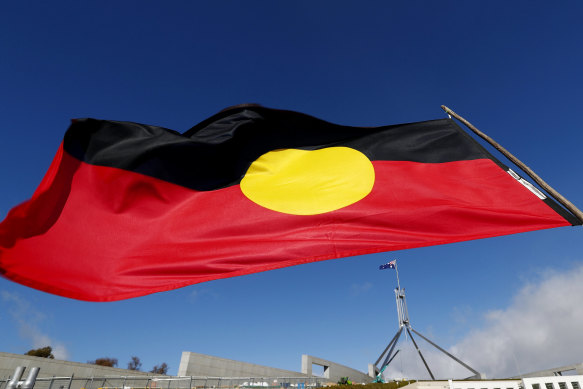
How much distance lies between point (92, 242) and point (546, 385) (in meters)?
7.53

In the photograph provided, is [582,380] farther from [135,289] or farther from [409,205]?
[135,289]

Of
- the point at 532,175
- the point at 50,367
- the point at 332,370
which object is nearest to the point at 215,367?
the point at 50,367

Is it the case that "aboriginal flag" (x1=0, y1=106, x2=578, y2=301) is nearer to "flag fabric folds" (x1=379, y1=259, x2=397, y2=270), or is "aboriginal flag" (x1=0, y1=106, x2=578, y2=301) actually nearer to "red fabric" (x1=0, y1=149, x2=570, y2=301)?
"red fabric" (x1=0, y1=149, x2=570, y2=301)

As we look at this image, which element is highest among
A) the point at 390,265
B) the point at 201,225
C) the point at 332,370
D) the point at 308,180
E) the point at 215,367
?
the point at 390,265

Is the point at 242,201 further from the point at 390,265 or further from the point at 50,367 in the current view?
the point at 50,367

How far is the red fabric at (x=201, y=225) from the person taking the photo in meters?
4.20

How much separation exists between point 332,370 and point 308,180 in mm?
38578

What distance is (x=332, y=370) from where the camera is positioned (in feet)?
128

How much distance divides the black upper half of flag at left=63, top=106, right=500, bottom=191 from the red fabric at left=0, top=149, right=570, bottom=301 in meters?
0.21

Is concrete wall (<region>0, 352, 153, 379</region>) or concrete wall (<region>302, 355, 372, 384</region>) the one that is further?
concrete wall (<region>302, 355, 372, 384</region>)

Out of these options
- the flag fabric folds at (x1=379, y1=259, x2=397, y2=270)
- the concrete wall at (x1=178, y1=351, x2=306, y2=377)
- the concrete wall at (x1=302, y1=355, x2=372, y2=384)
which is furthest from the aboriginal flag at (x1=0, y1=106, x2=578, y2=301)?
the concrete wall at (x1=302, y1=355, x2=372, y2=384)

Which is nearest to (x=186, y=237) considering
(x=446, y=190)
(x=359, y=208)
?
(x=359, y=208)

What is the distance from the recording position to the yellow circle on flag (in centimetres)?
545

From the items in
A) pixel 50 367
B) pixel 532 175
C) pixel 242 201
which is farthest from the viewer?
pixel 50 367
